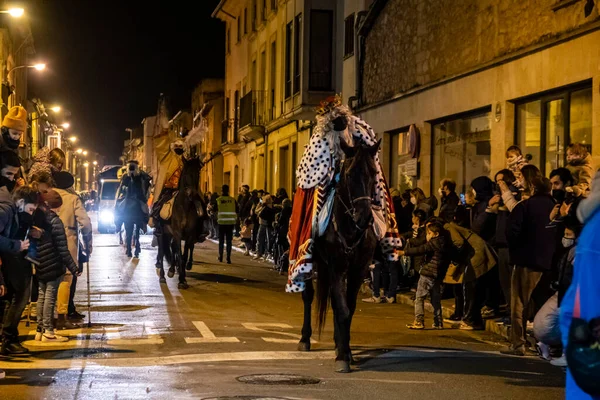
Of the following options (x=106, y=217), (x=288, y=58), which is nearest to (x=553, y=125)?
(x=288, y=58)

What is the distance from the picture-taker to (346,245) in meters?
10.3

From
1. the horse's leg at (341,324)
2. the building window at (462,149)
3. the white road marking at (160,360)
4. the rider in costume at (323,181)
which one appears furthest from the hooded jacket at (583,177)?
the building window at (462,149)

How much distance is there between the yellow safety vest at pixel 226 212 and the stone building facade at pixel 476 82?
440 cm

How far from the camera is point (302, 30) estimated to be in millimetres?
34062

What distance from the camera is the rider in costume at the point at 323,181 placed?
34.0 feet

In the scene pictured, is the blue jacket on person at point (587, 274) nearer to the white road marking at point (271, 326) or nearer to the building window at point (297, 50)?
the white road marking at point (271, 326)

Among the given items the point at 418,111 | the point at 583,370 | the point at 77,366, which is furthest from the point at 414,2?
the point at 583,370

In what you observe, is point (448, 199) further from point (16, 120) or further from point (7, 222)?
point (7, 222)

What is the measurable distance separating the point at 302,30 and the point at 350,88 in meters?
6.19

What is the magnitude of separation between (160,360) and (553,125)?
9104 millimetres

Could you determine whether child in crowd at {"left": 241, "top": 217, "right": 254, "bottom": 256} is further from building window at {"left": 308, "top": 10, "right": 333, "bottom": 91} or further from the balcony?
the balcony

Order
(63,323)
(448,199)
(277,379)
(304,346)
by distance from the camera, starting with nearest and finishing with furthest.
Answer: (277,379), (304,346), (63,323), (448,199)

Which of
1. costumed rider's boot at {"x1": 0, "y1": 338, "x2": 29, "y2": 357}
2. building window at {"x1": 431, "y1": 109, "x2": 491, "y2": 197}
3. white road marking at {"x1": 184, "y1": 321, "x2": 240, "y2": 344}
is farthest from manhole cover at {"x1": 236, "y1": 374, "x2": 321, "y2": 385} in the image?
building window at {"x1": 431, "y1": 109, "x2": 491, "y2": 197}

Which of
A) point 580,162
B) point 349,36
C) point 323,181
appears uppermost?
point 349,36
